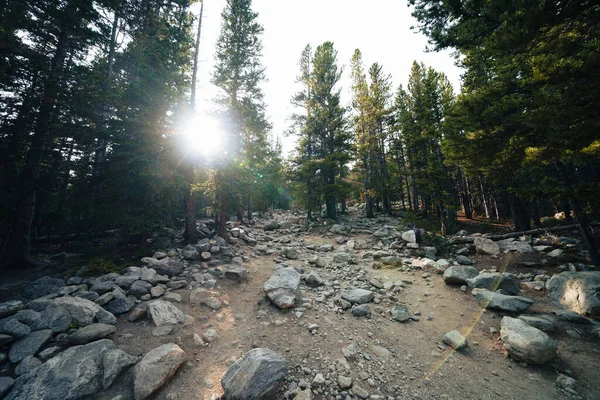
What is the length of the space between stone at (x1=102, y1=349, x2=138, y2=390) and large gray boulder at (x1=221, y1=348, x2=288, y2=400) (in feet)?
5.43

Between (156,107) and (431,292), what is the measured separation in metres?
13.9

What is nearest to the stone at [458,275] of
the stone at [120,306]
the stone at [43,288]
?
the stone at [120,306]

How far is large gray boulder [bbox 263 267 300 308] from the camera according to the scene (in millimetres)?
5352

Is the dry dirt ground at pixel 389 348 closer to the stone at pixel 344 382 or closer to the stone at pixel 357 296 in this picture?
the stone at pixel 344 382

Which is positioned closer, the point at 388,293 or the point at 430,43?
the point at 388,293

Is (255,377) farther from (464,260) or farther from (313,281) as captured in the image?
(464,260)

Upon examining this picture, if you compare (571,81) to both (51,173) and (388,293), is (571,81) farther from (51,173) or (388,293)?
(51,173)

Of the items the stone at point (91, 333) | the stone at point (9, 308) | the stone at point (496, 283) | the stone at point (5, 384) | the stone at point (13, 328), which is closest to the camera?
the stone at point (5, 384)

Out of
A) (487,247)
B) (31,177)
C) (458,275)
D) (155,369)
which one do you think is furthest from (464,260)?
(31,177)

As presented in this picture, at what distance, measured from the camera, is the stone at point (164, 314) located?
458cm

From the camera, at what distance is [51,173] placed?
1185 cm

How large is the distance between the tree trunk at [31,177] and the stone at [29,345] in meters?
8.20

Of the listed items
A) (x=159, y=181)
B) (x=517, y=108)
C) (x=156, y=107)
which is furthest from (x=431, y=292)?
(x=156, y=107)

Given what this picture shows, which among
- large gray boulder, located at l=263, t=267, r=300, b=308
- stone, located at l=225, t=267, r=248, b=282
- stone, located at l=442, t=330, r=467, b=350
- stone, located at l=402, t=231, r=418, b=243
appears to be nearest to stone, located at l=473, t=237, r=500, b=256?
stone, located at l=402, t=231, r=418, b=243
